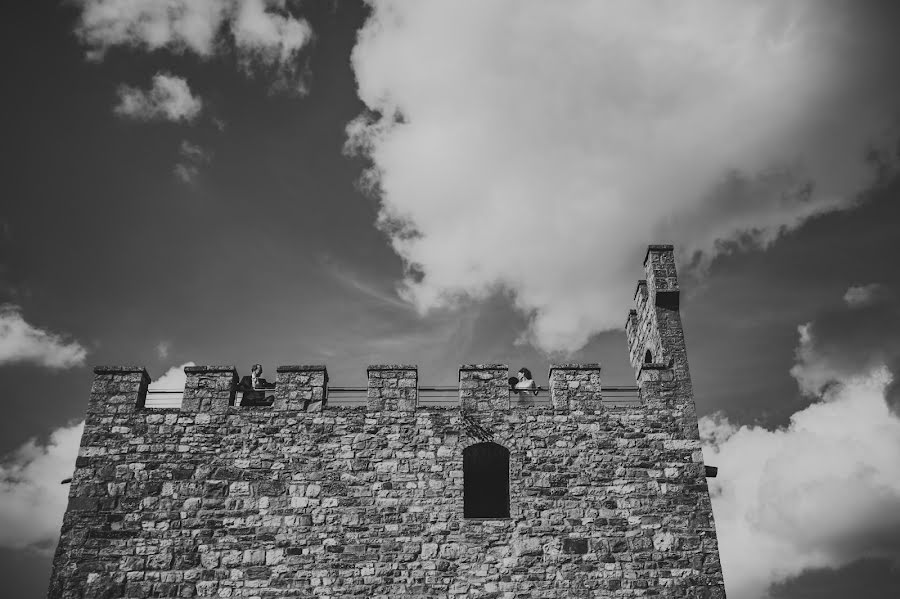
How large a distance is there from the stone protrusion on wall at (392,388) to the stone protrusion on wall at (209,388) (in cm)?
270

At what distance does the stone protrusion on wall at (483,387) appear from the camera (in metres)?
13.3

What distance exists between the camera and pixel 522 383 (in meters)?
13.9

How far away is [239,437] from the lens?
12.9 m

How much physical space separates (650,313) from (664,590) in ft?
A: 18.6

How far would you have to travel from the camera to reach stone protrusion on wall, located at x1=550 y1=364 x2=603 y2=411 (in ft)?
43.7

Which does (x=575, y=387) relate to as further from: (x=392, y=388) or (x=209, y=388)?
(x=209, y=388)

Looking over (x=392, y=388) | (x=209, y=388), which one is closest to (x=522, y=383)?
(x=392, y=388)

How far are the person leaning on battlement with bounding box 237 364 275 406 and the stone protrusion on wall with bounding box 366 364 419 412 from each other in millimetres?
2007

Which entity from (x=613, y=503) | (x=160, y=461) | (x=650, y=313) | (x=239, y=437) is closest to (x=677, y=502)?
(x=613, y=503)

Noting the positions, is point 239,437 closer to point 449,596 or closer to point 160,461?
point 160,461

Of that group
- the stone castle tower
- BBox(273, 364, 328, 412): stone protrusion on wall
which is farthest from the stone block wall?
BBox(273, 364, 328, 412): stone protrusion on wall

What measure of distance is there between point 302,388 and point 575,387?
5.33 meters

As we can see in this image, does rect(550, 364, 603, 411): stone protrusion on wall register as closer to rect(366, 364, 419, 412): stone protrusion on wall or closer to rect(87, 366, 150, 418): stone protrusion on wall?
rect(366, 364, 419, 412): stone protrusion on wall

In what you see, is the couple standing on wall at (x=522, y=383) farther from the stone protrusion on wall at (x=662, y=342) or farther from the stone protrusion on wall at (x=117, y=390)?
the stone protrusion on wall at (x=117, y=390)
